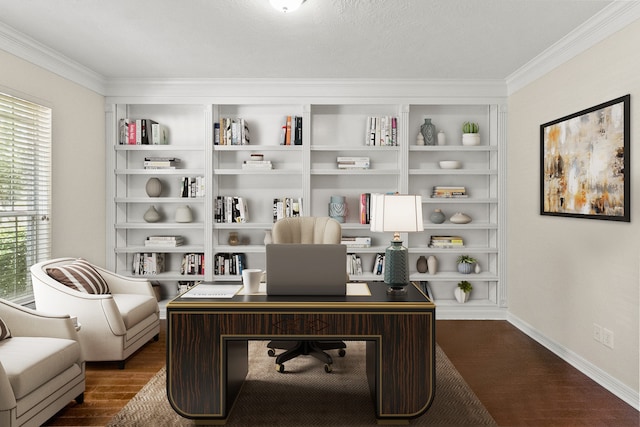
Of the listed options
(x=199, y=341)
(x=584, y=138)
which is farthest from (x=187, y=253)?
(x=584, y=138)

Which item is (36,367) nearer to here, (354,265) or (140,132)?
(140,132)

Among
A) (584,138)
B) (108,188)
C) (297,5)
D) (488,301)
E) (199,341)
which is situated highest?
(297,5)

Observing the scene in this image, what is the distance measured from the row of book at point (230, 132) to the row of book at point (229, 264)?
1281 mm

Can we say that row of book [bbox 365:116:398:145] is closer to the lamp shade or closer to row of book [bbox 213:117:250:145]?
row of book [bbox 213:117:250:145]

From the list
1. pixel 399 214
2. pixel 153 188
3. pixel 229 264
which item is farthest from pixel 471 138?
pixel 153 188

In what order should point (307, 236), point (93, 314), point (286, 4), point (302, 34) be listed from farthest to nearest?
point (307, 236) → point (302, 34) → point (93, 314) → point (286, 4)

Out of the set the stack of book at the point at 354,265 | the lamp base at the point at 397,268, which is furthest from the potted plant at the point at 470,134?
the lamp base at the point at 397,268

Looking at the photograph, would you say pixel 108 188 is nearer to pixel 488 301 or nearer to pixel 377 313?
pixel 377 313

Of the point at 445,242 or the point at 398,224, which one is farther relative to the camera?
the point at 445,242

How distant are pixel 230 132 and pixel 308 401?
3.09 meters

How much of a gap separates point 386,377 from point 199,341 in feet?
3.44

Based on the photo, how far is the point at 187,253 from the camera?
5094 millimetres

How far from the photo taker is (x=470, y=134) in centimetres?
484

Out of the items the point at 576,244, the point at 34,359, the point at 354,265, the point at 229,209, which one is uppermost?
the point at 229,209
